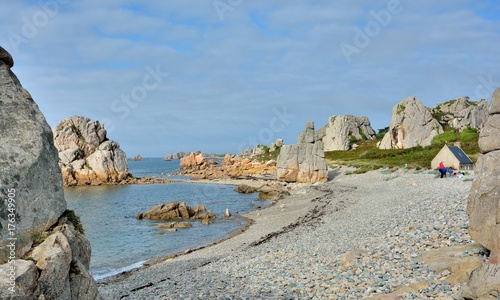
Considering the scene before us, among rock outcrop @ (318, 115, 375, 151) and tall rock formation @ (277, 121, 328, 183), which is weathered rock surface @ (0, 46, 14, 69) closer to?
tall rock formation @ (277, 121, 328, 183)

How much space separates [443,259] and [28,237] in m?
11.5

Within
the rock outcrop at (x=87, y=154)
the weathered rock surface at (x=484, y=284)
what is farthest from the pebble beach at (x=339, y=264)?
the rock outcrop at (x=87, y=154)

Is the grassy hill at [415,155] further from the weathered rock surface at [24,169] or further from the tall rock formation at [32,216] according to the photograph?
the weathered rock surface at [24,169]

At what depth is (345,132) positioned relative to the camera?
122m

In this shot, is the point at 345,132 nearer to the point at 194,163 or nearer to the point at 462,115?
the point at 462,115

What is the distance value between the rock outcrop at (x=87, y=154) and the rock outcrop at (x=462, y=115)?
272 ft

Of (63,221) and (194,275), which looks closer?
(63,221)

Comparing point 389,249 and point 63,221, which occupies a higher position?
point 63,221

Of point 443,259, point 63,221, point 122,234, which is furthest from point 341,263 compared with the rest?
point 122,234

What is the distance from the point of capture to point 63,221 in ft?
28.0

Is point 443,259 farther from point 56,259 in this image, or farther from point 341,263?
point 56,259

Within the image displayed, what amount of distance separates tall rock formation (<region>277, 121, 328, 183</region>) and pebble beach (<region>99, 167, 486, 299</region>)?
1419 inches

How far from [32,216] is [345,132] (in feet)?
393

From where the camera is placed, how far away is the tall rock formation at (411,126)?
95.8 m
